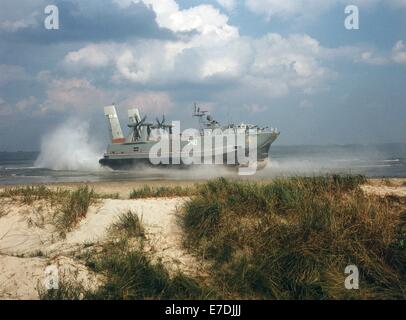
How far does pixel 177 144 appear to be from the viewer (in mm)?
29281

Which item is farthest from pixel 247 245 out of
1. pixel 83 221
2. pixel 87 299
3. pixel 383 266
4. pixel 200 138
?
pixel 200 138

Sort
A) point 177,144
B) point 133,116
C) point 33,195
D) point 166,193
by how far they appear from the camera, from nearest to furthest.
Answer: point 33,195 → point 166,193 → point 177,144 → point 133,116

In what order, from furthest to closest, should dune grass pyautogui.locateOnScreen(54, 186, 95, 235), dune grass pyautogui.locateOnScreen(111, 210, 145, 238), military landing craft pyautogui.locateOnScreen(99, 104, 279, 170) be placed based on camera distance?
military landing craft pyautogui.locateOnScreen(99, 104, 279, 170) → dune grass pyautogui.locateOnScreen(54, 186, 95, 235) → dune grass pyautogui.locateOnScreen(111, 210, 145, 238)

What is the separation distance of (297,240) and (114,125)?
104ft

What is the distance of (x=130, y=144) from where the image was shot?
108 feet

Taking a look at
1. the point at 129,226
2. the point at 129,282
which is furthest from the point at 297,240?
the point at 129,226

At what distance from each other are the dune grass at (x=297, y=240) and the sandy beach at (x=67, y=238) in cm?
38

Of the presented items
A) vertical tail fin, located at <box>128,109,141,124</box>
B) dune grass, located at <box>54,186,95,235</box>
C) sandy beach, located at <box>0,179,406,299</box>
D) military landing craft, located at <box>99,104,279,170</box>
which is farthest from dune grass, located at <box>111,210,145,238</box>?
vertical tail fin, located at <box>128,109,141,124</box>

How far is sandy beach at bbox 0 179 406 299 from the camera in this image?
5.66 m

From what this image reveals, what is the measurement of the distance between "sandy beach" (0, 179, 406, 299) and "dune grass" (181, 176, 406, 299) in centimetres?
38

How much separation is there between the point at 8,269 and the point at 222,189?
14.2 feet

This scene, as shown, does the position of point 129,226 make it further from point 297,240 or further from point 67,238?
point 297,240

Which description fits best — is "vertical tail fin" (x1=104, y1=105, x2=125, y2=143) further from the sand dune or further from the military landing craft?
the sand dune

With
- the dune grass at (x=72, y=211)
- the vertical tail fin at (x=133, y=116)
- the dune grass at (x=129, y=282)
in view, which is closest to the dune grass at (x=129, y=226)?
the dune grass at (x=129, y=282)
